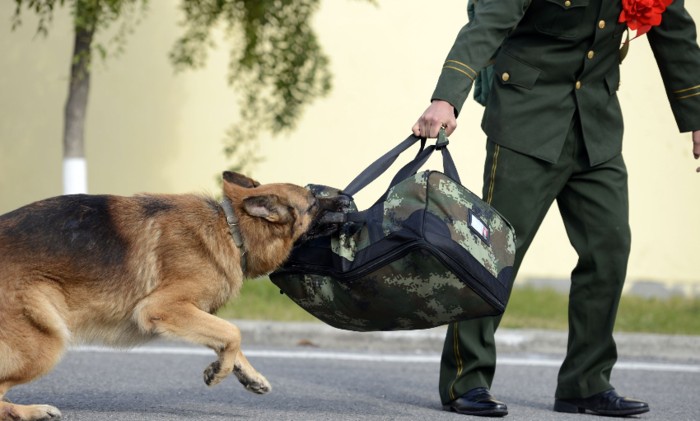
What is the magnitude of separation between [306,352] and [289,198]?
2.95 meters

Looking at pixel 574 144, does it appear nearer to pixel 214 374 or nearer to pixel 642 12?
pixel 642 12

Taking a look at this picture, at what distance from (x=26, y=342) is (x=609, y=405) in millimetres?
2681

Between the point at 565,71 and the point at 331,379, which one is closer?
the point at 565,71

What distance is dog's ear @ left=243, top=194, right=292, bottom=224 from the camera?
4.62 meters

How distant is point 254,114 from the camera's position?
10117mm

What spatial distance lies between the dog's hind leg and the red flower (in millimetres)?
2805

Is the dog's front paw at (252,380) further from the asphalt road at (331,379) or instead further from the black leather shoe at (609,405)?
the black leather shoe at (609,405)

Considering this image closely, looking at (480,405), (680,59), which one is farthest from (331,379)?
(680,59)

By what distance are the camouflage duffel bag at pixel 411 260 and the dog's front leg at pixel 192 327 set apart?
0.41 meters

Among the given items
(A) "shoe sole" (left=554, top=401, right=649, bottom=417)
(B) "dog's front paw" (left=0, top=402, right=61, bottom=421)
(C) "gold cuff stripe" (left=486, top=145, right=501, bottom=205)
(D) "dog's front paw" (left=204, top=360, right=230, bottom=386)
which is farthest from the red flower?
(B) "dog's front paw" (left=0, top=402, right=61, bottom=421)

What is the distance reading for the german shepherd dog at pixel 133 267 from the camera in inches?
166

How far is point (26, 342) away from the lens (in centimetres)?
419

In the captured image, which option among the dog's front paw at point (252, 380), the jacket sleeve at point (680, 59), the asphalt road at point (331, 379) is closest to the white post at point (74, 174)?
the asphalt road at point (331, 379)

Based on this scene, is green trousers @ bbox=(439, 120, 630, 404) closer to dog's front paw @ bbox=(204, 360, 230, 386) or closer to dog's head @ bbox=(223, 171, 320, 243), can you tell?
dog's head @ bbox=(223, 171, 320, 243)
